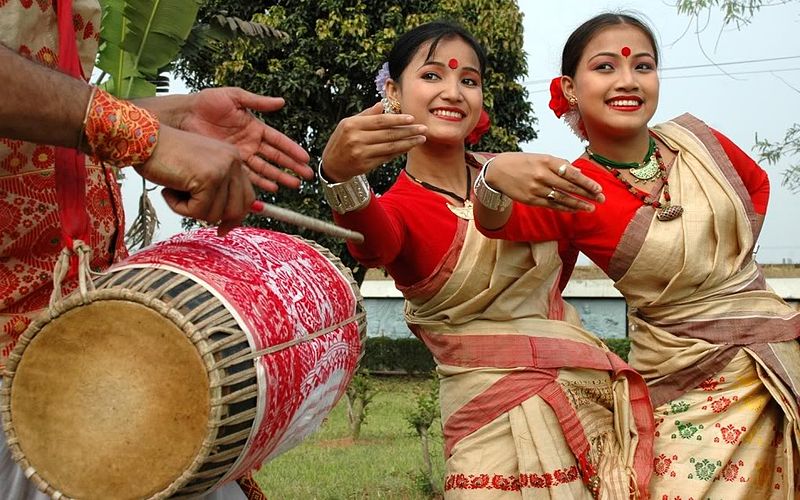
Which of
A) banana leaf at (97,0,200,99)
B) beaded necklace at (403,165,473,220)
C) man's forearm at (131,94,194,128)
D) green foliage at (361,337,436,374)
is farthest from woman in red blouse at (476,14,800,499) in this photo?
green foliage at (361,337,436,374)

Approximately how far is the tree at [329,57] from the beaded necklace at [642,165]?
1019cm

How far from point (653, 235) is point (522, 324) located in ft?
1.78

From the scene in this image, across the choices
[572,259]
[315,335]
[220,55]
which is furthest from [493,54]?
[315,335]

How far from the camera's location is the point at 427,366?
20188 millimetres

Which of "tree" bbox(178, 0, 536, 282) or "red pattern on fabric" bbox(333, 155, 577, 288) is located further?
"tree" bbox(178, 0, 536, 282)

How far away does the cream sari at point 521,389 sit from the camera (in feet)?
10.5

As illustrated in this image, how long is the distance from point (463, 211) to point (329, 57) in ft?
36.6

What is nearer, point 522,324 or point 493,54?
point 522,324

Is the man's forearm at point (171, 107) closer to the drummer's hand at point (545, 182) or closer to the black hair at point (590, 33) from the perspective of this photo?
the drummer's hand at point (545, 182)

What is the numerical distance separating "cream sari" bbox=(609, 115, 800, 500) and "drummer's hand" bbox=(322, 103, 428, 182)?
926mm

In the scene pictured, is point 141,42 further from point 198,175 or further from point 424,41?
point 198,175

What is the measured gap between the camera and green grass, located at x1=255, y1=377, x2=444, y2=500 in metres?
7.50

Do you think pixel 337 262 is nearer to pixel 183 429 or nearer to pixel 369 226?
pixel 369 226

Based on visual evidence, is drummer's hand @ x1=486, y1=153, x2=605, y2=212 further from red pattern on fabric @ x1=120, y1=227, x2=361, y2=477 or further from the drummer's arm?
red pattern on fabric @ x1=120, y1=227, x2=361, y2=477
